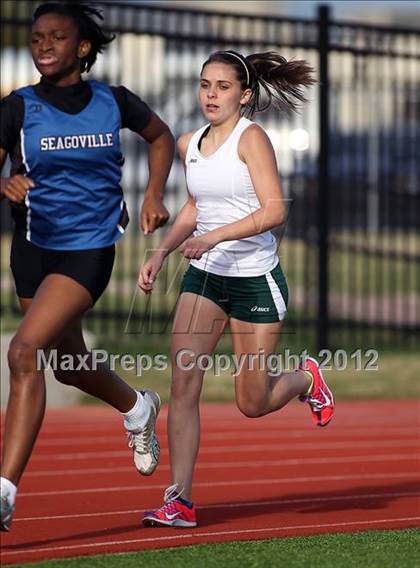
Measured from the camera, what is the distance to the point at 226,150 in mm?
7125

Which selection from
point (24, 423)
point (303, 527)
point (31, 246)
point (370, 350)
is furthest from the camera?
point (370, 350)

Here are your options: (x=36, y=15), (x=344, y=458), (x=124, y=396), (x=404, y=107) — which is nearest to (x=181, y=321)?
(x=124, y=396)

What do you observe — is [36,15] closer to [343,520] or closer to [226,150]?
[226,150]

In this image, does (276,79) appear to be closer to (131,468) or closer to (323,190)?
(131,468)

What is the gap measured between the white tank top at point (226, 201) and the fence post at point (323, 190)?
28.2ft

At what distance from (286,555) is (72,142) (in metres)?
1.94

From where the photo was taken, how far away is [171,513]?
7078 mm

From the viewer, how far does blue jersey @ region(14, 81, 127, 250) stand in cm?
664

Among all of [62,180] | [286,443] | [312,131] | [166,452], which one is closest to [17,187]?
[62,180]

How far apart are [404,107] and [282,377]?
12.0 meters

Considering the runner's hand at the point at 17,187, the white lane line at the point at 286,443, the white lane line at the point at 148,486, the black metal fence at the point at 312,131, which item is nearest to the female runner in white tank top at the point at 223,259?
the runner's hand at the point at 17,187

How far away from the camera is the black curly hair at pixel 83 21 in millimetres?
6801

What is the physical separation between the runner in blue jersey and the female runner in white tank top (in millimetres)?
368

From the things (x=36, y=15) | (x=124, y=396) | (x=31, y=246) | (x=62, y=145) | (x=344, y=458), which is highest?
(x=36, y=15)
